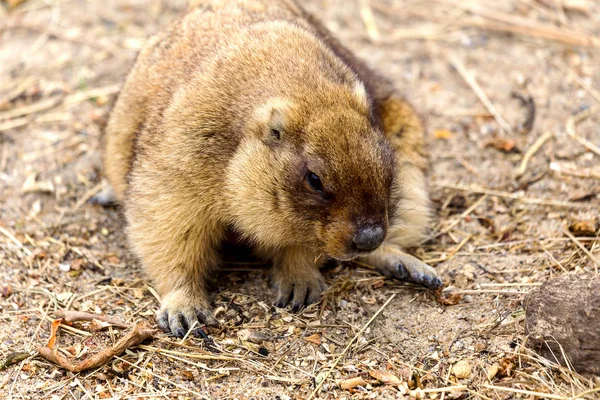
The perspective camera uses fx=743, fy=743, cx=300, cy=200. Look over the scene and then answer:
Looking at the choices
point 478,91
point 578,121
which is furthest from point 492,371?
point 478,91

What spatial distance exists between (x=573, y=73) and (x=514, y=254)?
3.66 meters

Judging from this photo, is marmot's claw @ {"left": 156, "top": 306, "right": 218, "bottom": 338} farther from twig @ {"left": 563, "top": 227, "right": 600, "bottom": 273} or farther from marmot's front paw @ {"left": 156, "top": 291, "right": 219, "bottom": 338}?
twig @ {"left": 563, "top": 227, "right": 600, "bottom": 273}

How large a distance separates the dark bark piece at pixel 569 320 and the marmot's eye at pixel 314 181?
1689 mm

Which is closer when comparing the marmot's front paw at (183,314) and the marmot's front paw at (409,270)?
the marmot's front paw at (183,314)

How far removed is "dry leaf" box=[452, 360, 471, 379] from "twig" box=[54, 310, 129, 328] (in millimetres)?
2493

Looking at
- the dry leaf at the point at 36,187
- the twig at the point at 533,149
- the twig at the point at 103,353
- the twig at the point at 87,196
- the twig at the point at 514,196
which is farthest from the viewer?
the twig at the point at 533,149

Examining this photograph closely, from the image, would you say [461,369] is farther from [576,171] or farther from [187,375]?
[576,171]

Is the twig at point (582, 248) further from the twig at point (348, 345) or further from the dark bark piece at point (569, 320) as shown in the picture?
the twig at point (348, 345)

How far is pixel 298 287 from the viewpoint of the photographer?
20.2ft

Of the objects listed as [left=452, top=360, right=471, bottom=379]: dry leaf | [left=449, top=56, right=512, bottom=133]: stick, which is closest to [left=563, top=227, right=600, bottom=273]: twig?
[left=452, top=360, right=471, bottom=379]: dry leaf

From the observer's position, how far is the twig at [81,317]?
5.70 meters

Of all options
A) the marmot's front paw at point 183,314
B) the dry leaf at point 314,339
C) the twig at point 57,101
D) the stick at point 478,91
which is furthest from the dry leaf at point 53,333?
the stick at point 478,91

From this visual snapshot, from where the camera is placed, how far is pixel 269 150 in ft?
17.8

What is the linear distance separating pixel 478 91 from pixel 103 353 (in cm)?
592
